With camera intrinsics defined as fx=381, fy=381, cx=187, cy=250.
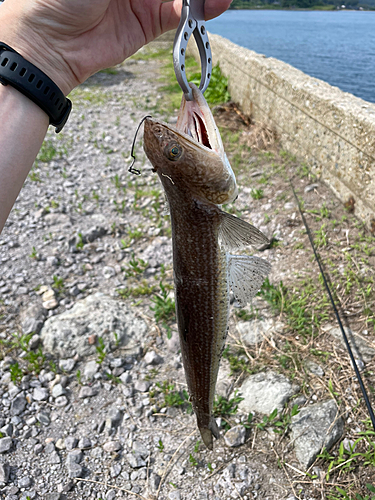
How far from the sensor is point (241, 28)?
12133 millimetres

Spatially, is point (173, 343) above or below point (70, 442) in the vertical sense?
above

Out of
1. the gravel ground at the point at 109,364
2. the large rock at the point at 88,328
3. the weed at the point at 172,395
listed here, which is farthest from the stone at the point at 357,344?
the large rock at the point at 88,328

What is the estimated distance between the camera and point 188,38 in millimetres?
2057

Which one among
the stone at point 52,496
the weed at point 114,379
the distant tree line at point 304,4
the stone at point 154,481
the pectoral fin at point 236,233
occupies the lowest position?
the stone at point 52,496

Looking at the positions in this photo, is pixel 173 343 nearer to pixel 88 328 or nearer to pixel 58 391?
pixel 88 328

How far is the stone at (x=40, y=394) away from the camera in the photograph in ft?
12.2

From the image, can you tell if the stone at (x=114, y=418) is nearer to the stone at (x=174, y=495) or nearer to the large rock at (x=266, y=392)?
the stone at (x=174, y=495)

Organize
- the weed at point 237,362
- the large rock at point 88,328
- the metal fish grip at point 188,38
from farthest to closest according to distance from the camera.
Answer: the large rock at point 88,328 → the weed at point 237,362 → the metal fish grip at point 188,38

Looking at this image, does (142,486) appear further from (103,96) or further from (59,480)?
(103,96)

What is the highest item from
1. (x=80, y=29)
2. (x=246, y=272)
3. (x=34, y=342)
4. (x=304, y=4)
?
(x=304, y=4)

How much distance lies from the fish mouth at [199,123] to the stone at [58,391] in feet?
9.61

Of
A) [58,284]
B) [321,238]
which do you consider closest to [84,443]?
[58,284]

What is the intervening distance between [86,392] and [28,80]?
9.43 ft

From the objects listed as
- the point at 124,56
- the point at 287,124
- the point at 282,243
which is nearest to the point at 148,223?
the point at 282,243
